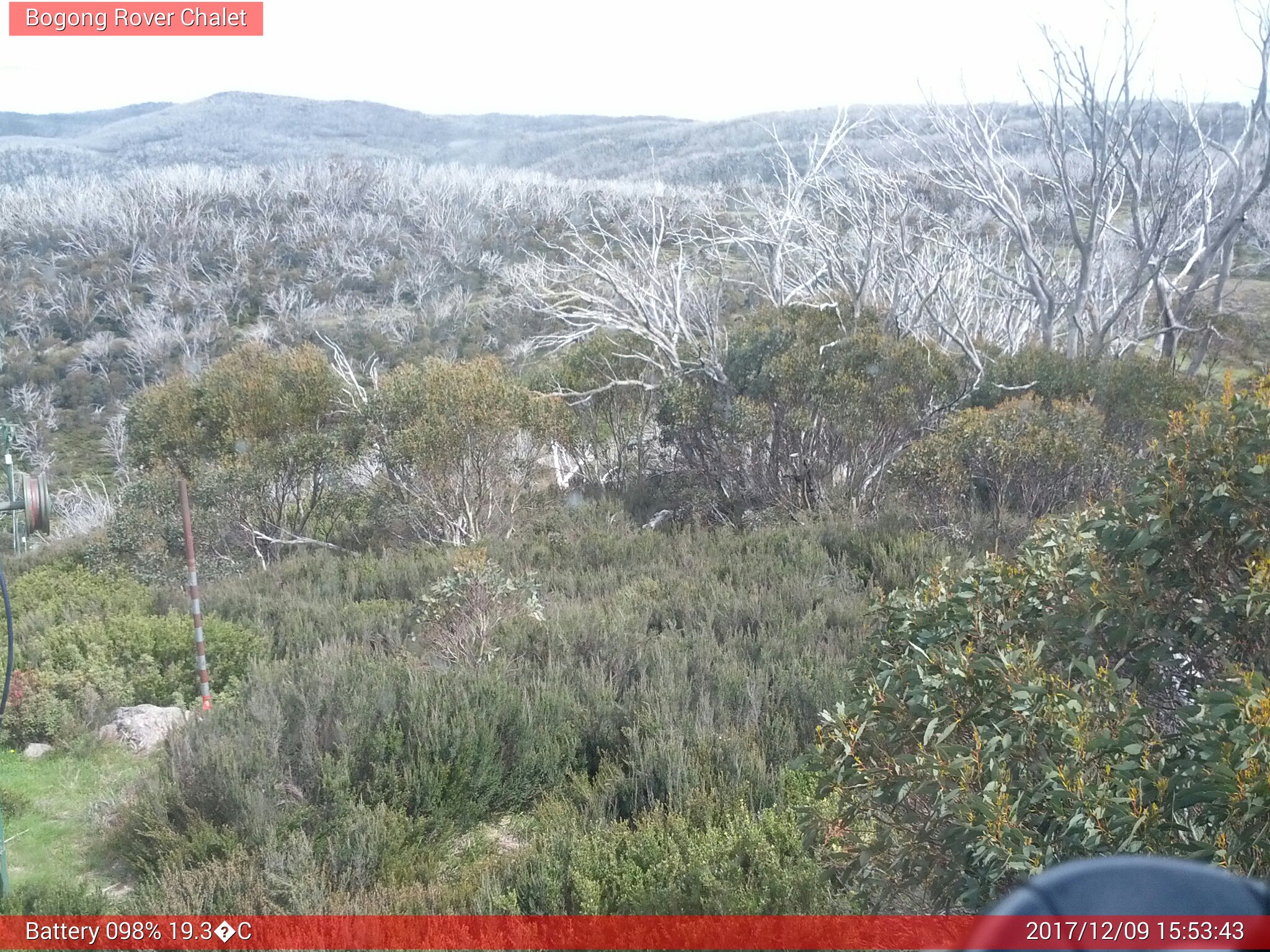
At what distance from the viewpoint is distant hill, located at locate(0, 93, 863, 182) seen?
5594 cm

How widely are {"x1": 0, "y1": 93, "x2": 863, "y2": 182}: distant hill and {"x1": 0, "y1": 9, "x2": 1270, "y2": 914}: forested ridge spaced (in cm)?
3811

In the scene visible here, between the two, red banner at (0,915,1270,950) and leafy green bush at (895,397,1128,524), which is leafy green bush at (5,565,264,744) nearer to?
red banner at (0,915,1270,950)

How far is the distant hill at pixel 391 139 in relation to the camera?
184 ft

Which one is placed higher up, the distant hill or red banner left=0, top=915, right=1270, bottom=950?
the distant hill

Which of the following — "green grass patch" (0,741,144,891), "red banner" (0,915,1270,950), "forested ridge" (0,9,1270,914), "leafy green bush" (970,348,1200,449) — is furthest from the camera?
"leafy green bush" (970,348,1200,449)

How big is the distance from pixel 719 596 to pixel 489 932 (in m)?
4.48

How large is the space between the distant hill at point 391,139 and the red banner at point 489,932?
50324 mm

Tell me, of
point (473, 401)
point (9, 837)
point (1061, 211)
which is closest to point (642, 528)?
point (473, 401)

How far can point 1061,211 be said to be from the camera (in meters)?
23.3

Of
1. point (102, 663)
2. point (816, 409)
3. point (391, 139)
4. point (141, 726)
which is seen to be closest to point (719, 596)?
point (141, 726)

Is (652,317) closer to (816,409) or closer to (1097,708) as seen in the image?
(816,409)

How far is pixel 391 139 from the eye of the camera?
225 feet

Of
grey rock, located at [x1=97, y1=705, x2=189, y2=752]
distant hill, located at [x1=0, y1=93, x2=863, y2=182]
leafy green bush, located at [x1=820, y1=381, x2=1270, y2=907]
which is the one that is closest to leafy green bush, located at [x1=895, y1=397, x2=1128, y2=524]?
leafy green bush, located at [x1=820, y1=381, x2=1270, y2=907]

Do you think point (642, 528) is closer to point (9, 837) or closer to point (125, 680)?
point (125, 680)
